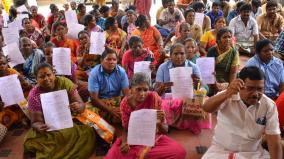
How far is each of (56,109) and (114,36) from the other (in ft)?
9.79

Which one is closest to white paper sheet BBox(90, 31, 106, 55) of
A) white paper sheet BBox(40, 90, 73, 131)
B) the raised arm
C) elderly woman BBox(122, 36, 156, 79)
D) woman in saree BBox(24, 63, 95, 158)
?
elderly woman BBox(122, 36, 156, 79)

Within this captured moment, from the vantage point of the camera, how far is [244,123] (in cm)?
235

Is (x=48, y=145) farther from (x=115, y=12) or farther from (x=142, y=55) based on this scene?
(x=115, y=12)

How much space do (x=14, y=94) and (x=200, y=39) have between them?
3.14 m

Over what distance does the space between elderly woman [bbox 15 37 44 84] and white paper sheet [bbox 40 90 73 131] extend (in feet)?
5.17

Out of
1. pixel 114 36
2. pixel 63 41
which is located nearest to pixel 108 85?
pixel 63 41

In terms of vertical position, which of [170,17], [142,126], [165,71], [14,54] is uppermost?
[170,17]

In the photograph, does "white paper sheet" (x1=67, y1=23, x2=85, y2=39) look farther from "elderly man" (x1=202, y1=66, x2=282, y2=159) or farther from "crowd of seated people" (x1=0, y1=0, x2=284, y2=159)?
"elderly man" (x1=202, y1=66, x2=282, y2=159)

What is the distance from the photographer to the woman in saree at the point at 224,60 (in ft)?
13.6

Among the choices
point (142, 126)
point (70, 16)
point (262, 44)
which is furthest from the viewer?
point (70, 16)

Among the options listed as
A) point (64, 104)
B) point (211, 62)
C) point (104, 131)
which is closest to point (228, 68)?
point (211, 62)

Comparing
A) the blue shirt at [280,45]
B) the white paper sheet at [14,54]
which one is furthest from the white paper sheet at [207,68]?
the white paper sheet at [14,54]

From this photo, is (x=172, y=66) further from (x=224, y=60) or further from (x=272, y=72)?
(x=272, y=72)

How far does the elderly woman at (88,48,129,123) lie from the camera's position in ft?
11.7
